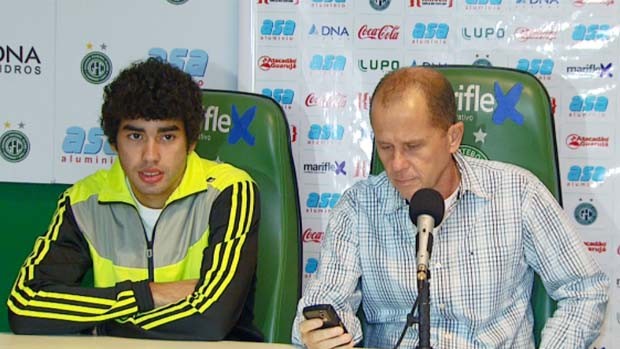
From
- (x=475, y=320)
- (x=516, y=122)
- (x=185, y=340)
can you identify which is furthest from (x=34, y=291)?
(x=516, y=122)

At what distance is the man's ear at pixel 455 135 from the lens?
224 cm

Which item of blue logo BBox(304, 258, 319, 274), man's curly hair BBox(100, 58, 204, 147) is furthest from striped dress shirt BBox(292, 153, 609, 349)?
blue logo BBox(304, 258, 319, 274)

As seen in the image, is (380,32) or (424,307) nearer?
(424,307)

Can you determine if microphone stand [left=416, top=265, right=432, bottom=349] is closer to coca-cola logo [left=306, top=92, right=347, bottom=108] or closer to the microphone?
the microphone

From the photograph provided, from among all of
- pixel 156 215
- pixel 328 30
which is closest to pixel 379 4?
pixel 328 30

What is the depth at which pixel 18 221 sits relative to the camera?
3717 mm

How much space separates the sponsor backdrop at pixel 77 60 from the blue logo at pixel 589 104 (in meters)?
1.26

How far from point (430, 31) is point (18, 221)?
6.01ft

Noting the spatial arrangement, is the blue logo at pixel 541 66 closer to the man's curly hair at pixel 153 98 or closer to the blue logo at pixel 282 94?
the blue logo at pixel 282 94

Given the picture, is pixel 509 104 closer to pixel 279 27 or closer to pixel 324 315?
pixel 324 315

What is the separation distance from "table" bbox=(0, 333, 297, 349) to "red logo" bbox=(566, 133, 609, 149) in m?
1.63

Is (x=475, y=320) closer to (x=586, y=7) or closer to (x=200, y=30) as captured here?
(x=586, y=7)

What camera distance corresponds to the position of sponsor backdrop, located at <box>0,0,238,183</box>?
137 inches

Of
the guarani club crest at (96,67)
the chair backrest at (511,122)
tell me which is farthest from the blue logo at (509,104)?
the guarani club crest at (96,67)
